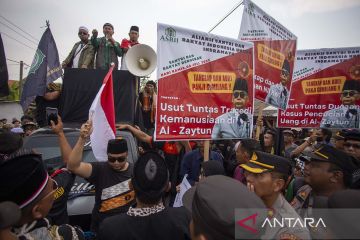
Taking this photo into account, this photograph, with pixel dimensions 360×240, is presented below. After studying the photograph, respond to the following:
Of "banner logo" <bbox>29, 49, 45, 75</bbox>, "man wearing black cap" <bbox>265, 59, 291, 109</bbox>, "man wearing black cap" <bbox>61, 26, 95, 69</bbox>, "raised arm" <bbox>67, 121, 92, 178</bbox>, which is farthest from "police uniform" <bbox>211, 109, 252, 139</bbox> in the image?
"man wearing black cap" <bbox>61, 26, 95, 69</bbox>

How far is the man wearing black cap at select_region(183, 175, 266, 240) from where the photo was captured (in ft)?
3.96

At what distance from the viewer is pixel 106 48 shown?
22.6 ft

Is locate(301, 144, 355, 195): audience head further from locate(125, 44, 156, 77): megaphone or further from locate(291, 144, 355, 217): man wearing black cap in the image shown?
locate(125, 44, 156, 77): megaphone

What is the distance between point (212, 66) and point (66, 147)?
205 centimetres

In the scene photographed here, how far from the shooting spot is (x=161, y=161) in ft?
7.60

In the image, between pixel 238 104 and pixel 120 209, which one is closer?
pixel 120 209

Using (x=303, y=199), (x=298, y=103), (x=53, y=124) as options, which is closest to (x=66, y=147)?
(x=53, y=124)

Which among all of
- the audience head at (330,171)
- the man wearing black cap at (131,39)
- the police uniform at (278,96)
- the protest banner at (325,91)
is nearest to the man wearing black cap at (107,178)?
the audience head at (330,171)

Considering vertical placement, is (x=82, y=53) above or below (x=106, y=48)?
below

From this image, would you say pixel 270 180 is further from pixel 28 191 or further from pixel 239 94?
pixel 28 191

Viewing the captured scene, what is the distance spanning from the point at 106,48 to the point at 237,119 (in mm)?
4201

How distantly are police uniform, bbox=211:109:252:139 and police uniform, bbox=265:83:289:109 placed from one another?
89cm

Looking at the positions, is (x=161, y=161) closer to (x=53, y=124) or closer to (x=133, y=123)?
(x=53, y=124)

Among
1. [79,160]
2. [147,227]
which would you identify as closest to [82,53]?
[79,160]
